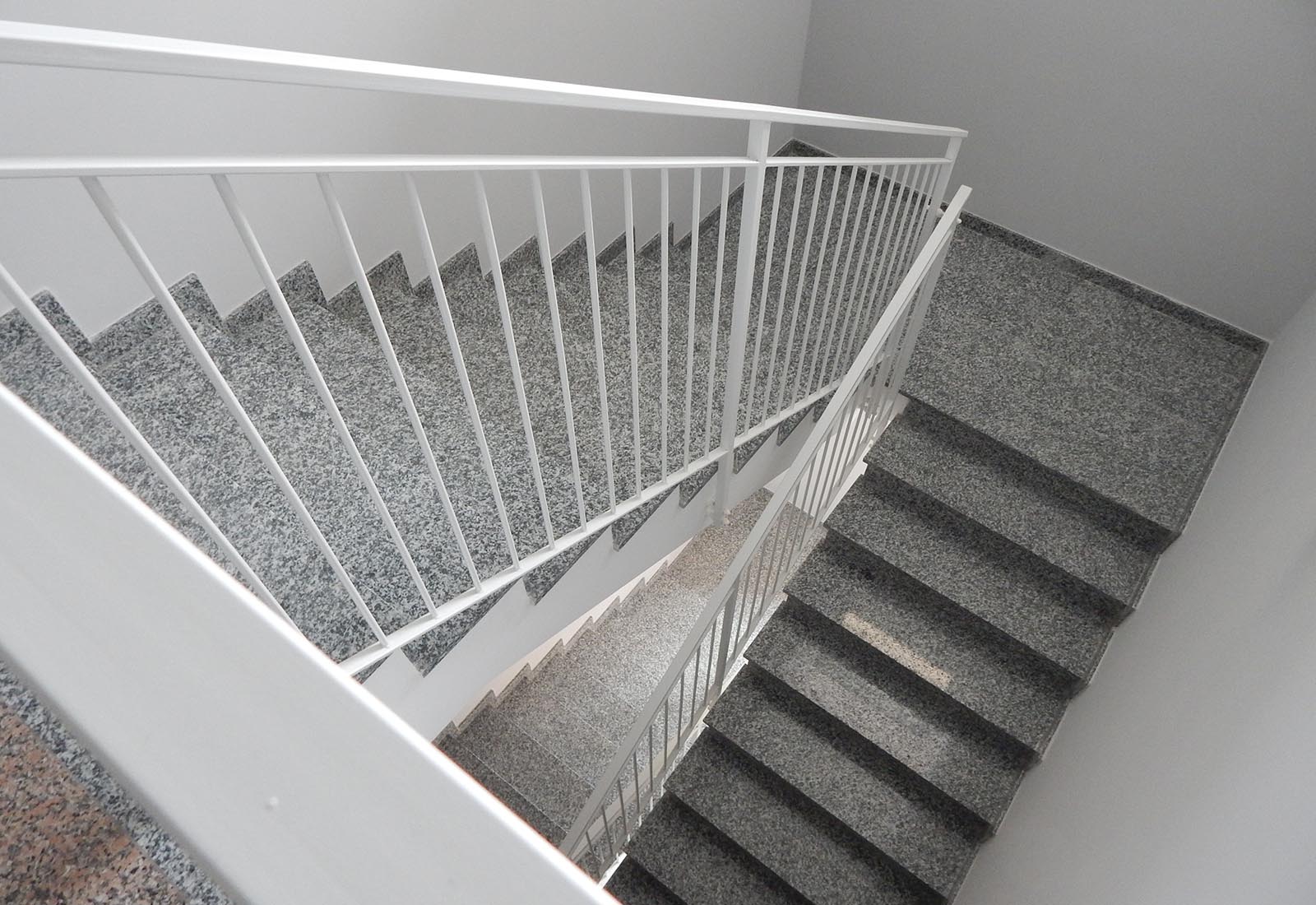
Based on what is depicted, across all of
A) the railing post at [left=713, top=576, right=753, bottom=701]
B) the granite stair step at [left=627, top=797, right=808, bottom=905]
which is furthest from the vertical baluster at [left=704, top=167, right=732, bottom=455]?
the granite stair step at [left=627, top=797, right=808, bottom=905]

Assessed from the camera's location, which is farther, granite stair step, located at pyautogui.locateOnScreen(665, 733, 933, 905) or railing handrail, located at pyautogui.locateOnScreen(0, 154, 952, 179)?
granite stair step, located at pyautogui.locateOnScreen(665, 733, 933, 905)

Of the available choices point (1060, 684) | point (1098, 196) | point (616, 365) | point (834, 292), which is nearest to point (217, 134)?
point (616, 365)

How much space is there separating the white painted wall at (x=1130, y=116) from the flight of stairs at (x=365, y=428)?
194cm

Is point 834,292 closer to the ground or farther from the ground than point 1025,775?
farther from the ground

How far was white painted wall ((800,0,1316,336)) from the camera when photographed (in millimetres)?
2928

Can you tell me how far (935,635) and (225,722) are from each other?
2.75 meters

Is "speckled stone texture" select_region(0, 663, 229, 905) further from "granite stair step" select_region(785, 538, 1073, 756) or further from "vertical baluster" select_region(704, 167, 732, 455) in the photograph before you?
"granite stair step" select_region(785, 538, 1073, 756)

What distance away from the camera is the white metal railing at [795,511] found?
6.89ft

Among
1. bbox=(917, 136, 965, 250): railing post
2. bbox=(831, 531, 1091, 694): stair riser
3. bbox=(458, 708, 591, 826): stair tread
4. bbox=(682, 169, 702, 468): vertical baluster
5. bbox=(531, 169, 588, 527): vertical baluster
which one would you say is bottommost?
bbox=(458, 708, 591, 826): stair tread

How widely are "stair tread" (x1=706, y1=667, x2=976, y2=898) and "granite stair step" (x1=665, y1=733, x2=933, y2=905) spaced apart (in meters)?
0.12

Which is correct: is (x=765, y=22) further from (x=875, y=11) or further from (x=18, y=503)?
(x=18, y=503)

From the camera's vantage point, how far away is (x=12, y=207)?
159cm

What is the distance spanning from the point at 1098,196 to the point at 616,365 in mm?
2386

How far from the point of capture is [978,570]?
9.23 feet
